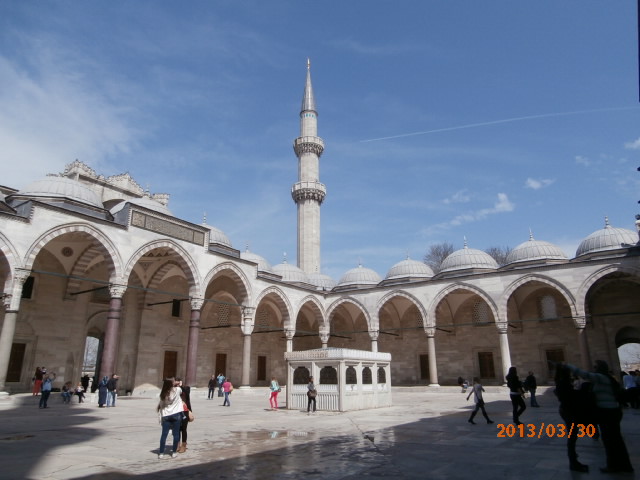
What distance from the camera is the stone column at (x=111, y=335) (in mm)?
13570

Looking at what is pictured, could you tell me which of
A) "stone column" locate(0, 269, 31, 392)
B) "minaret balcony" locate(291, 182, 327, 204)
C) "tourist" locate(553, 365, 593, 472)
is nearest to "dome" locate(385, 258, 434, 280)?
"minaret balcony" locate(291, 182, 327, 204)

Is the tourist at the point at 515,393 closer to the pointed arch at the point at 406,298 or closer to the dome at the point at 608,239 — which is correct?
the pointed arch at the point at 406,298

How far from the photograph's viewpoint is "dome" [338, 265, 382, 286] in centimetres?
2582

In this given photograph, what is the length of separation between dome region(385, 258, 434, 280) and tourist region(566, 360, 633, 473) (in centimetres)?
1969

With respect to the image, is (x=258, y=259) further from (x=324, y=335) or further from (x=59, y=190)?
(x=59, y=190)

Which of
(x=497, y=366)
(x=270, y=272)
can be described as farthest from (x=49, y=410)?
(x=497, y=366)

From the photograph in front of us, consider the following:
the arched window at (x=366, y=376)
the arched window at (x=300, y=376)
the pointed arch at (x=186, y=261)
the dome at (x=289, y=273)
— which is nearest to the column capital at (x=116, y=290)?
A: the pointed arch at (x=186, y=261)

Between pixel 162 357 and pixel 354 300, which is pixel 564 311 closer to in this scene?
pixel 354 300

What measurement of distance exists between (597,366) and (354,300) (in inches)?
744

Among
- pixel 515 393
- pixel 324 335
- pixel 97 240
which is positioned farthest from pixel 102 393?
pixel 324 335

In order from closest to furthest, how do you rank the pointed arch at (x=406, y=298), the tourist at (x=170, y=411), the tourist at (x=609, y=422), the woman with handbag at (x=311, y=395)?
the tourist at (x=609, y=422) → the tourist at (x=170, y=411) → the woman with handbag at (x=311, y=395) → the pointed arch at (x=406, y=298)

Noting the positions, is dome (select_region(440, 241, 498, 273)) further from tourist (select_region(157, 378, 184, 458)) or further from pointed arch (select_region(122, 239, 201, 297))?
tourist (select_region(157, 378, 184, 458))

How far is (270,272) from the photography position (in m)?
24.6

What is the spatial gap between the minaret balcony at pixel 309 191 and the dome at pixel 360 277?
215 inches
